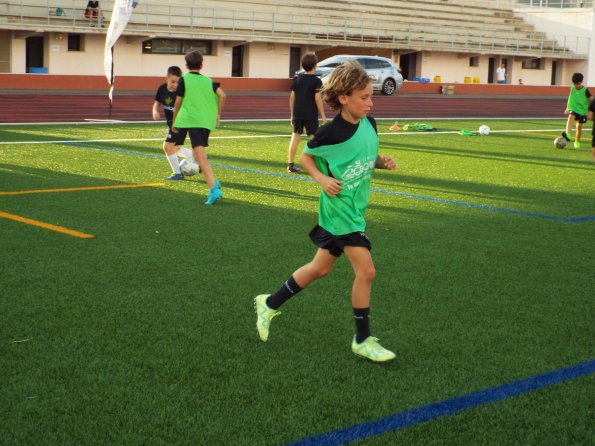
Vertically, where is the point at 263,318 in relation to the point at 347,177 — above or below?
below

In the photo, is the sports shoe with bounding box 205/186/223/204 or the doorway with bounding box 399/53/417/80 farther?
the doorway with bounding box 399/53/417/80

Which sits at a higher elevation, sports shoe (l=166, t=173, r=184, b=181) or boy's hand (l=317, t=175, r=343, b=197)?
boy's hand (l=317, t=175, r=343, b=197)

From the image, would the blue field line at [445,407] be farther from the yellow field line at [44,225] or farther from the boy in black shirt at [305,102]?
the boy in black shirt at [305,102]

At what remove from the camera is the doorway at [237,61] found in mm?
45562

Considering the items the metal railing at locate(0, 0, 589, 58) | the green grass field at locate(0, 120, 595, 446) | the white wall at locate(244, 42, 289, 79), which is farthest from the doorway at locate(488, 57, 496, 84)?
the green grass field at locate(0, 120, 595, 446)

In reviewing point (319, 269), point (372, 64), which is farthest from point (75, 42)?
point (319, 269)

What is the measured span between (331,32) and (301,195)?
37.4 m

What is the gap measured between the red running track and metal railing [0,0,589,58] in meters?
7.33

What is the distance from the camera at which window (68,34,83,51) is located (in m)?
39.2

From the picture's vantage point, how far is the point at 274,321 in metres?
5.60

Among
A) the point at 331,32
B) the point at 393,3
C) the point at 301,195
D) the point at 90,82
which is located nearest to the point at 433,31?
the point at 393,3

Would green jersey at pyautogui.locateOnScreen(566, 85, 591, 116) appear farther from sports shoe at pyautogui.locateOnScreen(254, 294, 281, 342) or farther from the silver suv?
the silver suv

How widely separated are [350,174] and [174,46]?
3906 centimetres

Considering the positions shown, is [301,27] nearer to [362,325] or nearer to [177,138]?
[177,138]
